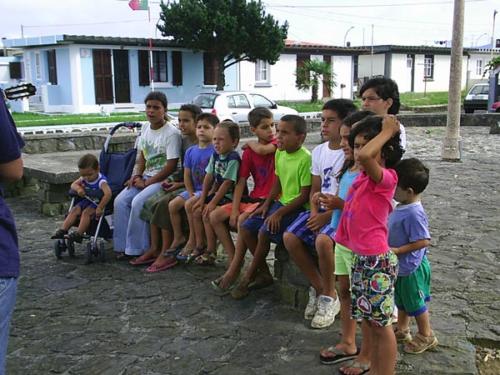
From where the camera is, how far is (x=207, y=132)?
17.6ft

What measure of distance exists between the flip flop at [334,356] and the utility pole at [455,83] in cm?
921

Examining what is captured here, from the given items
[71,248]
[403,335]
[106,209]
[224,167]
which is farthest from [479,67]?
[403,335]

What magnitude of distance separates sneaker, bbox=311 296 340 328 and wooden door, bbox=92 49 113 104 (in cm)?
2487

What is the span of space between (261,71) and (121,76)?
27.4ft

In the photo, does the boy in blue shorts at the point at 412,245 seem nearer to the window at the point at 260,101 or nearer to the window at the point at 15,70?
the window at the point at 260,101

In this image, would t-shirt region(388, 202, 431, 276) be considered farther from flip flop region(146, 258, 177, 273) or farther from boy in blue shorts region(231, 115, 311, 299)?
flip flop region(146, 258, 177, 273)

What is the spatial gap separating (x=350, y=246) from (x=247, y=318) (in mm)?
1322

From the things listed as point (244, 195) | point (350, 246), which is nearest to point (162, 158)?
point (244, 195)

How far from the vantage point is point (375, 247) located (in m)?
3.00

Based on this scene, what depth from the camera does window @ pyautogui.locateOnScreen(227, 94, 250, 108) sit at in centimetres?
1883

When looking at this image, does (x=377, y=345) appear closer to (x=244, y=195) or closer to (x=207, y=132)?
(x=244, y=195)

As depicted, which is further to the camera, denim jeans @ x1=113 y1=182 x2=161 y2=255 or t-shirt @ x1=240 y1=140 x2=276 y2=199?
denim jeans @ x1=113 y1=182 x2=161 y2=255

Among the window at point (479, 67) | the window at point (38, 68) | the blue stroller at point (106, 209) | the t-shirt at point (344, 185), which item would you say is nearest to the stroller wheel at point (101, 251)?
the blue stroller at point (106, 209)

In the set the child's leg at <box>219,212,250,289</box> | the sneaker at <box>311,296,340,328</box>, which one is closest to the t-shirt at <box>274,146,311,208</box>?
the child's leg at <box>219,212,250,289</box>
